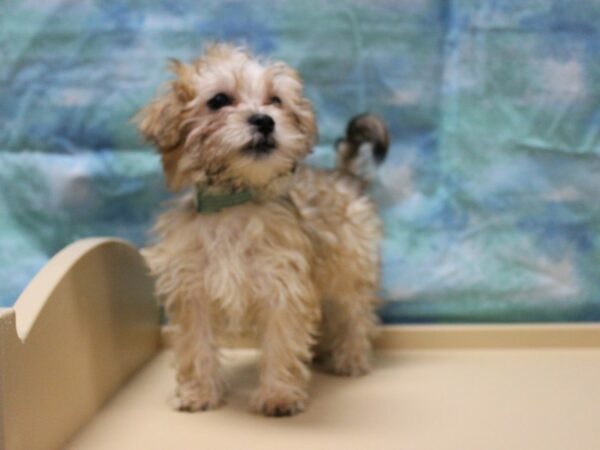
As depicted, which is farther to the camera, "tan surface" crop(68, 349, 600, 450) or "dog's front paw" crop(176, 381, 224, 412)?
"dog's front paw" crop(176, 381, 224, 412)

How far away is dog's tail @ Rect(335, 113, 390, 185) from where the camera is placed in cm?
218

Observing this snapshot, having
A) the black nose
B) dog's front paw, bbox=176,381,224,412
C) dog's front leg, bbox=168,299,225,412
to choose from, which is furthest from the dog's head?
dog's front paw, bbox=176,381,224,412

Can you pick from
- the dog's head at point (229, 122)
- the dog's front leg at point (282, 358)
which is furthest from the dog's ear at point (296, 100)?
the dog's front leg at point (282, 358)

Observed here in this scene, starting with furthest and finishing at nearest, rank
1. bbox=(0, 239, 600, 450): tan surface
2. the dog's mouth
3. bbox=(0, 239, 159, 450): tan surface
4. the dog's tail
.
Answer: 1. the dog's tail
2. the dog's mouth
3. bbox=(0, 239, 600, 450): tan surface
4. bbox=(0, 239, 159, 450): tan surface

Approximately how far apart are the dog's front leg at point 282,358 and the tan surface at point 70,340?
364 mm

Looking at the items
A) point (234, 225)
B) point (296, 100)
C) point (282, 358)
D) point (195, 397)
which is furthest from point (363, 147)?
point (195, 397)

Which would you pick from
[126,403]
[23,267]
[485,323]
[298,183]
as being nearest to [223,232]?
[298,183]

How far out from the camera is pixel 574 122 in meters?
2.28

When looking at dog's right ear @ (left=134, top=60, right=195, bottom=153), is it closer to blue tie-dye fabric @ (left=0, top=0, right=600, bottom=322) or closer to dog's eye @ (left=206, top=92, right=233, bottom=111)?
dog's eye @ (left=206, top=92, right=233, bottom=111)

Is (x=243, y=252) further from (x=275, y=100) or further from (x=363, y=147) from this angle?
(x=363, y=147)

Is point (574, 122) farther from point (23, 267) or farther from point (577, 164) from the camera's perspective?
point (23, 267)

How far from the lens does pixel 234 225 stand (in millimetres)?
1775

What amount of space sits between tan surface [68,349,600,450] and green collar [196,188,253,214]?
0.45 m

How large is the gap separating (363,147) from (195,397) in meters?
0.83
